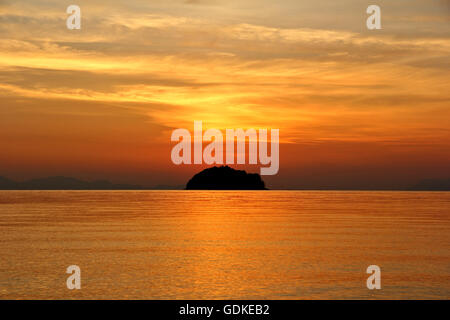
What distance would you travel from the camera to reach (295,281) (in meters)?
31.3

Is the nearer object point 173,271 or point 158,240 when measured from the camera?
point 173,271

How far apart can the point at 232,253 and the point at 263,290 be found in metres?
14.2
